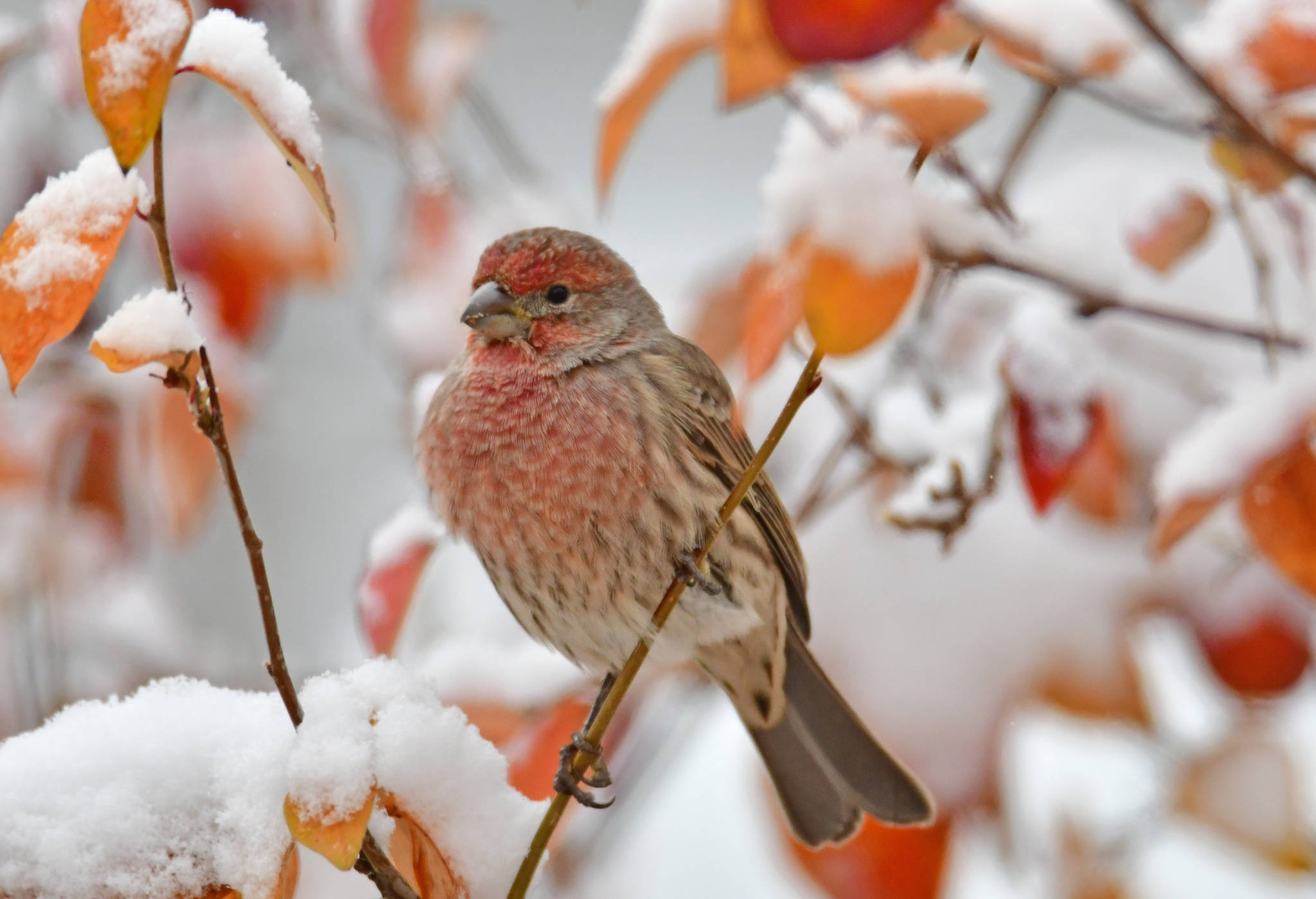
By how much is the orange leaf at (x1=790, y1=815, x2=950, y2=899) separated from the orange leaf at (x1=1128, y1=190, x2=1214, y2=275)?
81cm

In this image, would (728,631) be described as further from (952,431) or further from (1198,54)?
(1198,54)

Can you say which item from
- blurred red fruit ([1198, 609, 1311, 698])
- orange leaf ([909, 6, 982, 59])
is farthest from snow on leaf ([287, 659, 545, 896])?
blurred red fruit ([1198, 609, 1311, 698])

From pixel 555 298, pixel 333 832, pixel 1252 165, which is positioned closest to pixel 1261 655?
pixel 1252 165

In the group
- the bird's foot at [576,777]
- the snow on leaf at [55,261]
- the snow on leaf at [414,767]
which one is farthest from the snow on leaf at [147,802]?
the bird's foot at [576,777]

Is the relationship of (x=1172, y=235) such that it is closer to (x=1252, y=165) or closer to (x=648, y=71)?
(x=1252, y=165)

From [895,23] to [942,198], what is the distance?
462 mm

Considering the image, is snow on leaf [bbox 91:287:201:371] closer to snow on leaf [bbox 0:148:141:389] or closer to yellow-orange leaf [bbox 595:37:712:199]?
snow on leaf [bbox 0:148:141:389]

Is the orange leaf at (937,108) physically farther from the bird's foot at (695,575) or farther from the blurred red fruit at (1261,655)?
the blurred red fruit at (1261,655)

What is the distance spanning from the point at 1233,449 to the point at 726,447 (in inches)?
26.4

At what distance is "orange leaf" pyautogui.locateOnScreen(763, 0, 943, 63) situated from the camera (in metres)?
1.02

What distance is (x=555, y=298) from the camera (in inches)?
64.8

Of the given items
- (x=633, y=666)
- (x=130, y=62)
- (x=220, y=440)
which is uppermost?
(x=130, y=62)

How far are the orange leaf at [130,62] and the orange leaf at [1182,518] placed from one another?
1.02 m

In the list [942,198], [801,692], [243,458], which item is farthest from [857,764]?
[243,458]
